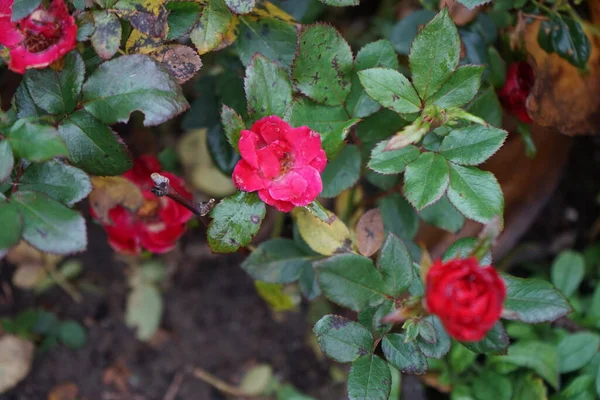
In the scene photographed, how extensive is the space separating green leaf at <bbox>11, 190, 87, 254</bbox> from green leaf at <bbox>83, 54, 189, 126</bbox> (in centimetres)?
14

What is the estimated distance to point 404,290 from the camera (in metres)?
0.83

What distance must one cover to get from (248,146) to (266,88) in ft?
0.40

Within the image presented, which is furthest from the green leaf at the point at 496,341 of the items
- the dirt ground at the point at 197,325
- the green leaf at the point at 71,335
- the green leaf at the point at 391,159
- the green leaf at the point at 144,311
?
the green leaf at the point at 71,335

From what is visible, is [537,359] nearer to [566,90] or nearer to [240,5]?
[566,90]

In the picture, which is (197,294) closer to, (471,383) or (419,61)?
(471,383)

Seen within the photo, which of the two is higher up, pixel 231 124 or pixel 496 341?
pixel 231 124

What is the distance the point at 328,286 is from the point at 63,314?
1.08 metres

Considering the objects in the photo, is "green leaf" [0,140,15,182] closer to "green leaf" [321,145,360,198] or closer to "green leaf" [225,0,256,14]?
"green leaf" [225,0,256,14]

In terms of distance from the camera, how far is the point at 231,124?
82 cm

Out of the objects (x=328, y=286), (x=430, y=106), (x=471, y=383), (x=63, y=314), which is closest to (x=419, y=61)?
(x=430, y=106)

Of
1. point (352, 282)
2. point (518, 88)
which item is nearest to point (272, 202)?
point (352, 282)

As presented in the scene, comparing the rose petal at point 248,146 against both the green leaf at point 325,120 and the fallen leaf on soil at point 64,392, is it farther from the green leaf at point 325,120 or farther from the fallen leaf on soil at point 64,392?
the fallen leaf on soil at point 64,392

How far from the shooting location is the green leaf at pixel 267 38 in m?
0.97

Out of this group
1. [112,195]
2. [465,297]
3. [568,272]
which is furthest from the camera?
[568,272]
